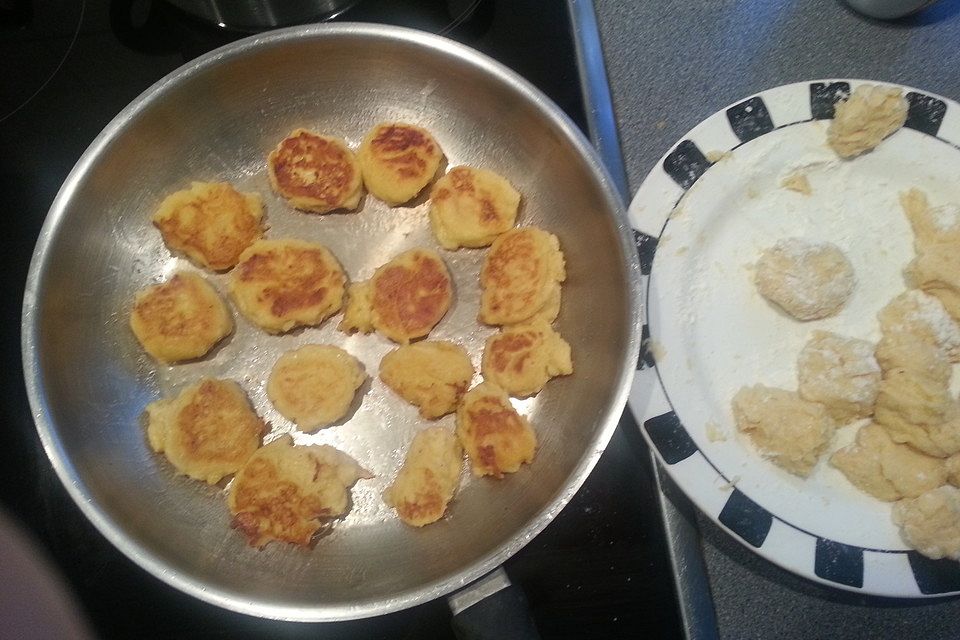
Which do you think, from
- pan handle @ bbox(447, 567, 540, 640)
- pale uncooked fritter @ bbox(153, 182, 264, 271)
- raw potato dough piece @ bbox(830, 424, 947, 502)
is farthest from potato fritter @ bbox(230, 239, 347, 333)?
raw potato dough piece @ bbox(830, 424, 947, 502)

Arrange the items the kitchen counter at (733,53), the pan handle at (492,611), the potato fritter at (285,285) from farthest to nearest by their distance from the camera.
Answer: the kitchen counter at (733,53) → the potato fritter at (285,285) → the pan handle at (492,611)

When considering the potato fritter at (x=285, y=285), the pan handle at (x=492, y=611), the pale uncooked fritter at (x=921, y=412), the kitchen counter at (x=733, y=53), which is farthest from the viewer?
the kitchen counter at (x=733, y=53)

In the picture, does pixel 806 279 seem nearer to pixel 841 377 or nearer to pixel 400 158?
pixel 841 377

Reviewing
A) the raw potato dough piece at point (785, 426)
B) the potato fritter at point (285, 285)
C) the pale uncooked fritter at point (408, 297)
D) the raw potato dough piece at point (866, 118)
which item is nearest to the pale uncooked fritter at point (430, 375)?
the pale uncooked fritter at point (408, 297)

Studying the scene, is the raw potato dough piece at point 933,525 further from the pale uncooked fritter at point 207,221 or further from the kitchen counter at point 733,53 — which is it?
the pale uncooked fritter at point 207,221

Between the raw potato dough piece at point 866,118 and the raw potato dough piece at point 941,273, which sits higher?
the raw potato dough piece at point 866,118

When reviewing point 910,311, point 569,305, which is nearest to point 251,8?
point 569,305

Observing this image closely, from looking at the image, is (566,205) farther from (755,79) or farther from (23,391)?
(23,391)

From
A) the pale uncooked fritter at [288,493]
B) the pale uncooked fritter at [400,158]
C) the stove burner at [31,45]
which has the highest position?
the stove burner at [31,45]

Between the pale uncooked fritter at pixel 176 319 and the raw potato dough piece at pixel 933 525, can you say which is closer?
the raw potato dough piece at pixel 933 525
